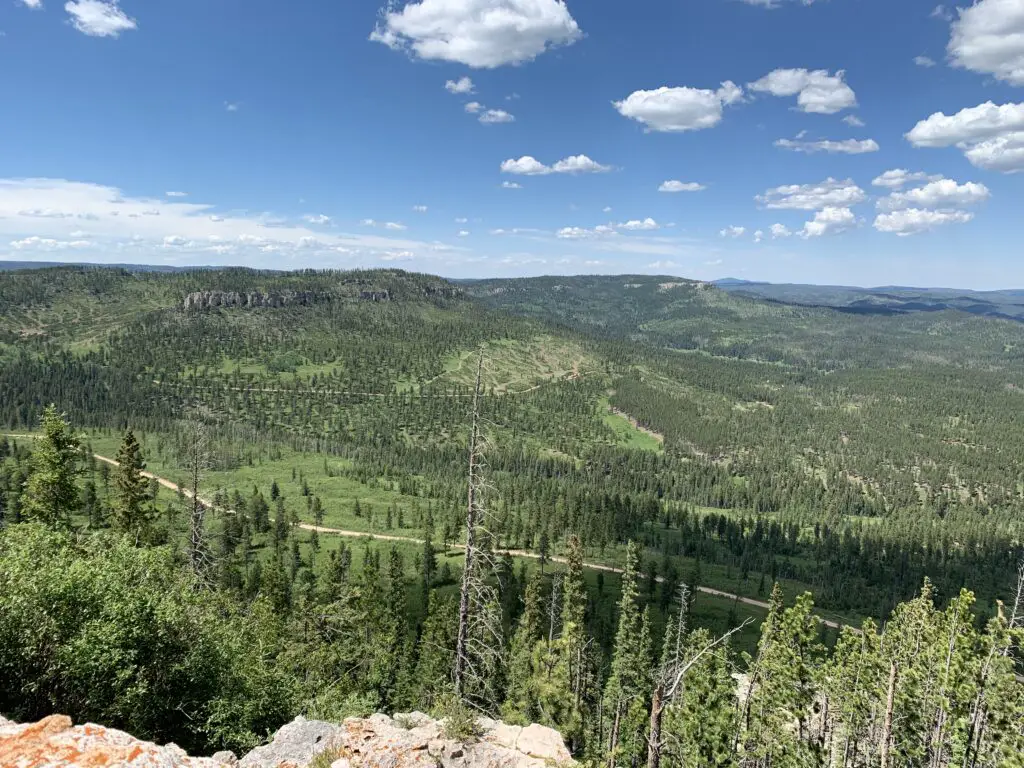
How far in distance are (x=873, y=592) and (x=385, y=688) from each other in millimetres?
161073

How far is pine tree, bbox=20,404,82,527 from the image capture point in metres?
40.8

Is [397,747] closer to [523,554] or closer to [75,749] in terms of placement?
[75,749]

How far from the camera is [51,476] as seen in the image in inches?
1614

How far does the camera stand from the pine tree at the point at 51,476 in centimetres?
4081

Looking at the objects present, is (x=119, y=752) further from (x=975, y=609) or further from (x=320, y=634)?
(x=975, y=609)

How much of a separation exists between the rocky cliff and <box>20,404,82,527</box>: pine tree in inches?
1137

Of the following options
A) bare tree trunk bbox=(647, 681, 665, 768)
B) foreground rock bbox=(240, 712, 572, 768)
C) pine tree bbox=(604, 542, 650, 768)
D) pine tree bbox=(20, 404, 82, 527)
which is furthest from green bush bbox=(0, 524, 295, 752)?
pine tree bbox=(604, 542, 650, 768)

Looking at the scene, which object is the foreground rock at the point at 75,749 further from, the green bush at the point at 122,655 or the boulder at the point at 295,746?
the green bush at the point at 122,655

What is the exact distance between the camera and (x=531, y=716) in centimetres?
6097

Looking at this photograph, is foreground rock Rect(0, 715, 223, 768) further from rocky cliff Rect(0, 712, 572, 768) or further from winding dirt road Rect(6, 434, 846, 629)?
winding dirt road Rect(6, 434, 846, 629)

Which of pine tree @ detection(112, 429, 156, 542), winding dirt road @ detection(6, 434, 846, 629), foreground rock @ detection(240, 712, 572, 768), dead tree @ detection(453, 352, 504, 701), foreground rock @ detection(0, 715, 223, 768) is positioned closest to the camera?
foreground rock @ detection(0, 715, 223, 768)

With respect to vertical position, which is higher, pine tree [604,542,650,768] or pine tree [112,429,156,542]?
pine tree [112,429,156,542]

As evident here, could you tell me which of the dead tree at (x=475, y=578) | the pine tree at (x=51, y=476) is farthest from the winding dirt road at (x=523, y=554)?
the dead tree at (x=475, y=578)

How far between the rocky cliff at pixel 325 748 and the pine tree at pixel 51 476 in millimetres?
28878
